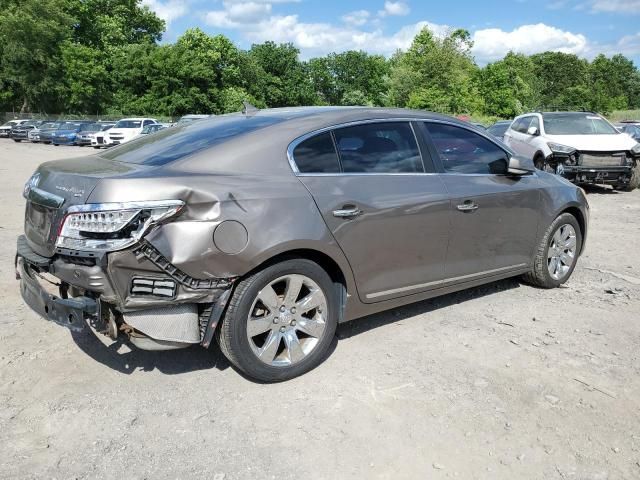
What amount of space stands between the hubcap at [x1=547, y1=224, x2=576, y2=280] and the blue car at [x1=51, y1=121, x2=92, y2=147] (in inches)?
1341

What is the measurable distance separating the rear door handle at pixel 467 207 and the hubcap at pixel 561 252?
1319 millimetres

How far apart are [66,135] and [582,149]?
3114 cm

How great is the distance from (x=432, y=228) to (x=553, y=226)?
5.64ft

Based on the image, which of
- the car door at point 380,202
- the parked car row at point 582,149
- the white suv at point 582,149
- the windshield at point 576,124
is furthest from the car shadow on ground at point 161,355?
the windshield at point 576,124

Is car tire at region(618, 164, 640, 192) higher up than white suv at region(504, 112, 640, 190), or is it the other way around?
white suv at region(504, 112, 640, 190)

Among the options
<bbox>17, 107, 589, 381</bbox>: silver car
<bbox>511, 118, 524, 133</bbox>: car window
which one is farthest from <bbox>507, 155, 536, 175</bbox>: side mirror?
<bbox>511, 118, 524, 133</bbox>: car window

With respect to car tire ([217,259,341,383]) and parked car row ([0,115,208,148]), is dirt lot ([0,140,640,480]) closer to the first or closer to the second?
car tire ([217,259,341,383])

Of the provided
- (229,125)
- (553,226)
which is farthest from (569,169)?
(229,125)

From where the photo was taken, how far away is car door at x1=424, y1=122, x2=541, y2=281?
14.5 ft

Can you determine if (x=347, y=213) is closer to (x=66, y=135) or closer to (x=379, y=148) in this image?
(x=379, y=148)

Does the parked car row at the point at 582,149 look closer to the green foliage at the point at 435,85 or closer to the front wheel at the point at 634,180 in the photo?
the front wheel at the point at 634,180

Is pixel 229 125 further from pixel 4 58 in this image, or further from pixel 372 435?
pixel 4 58

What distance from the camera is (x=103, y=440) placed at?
117 inches

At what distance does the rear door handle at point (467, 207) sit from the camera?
438 centimetres
